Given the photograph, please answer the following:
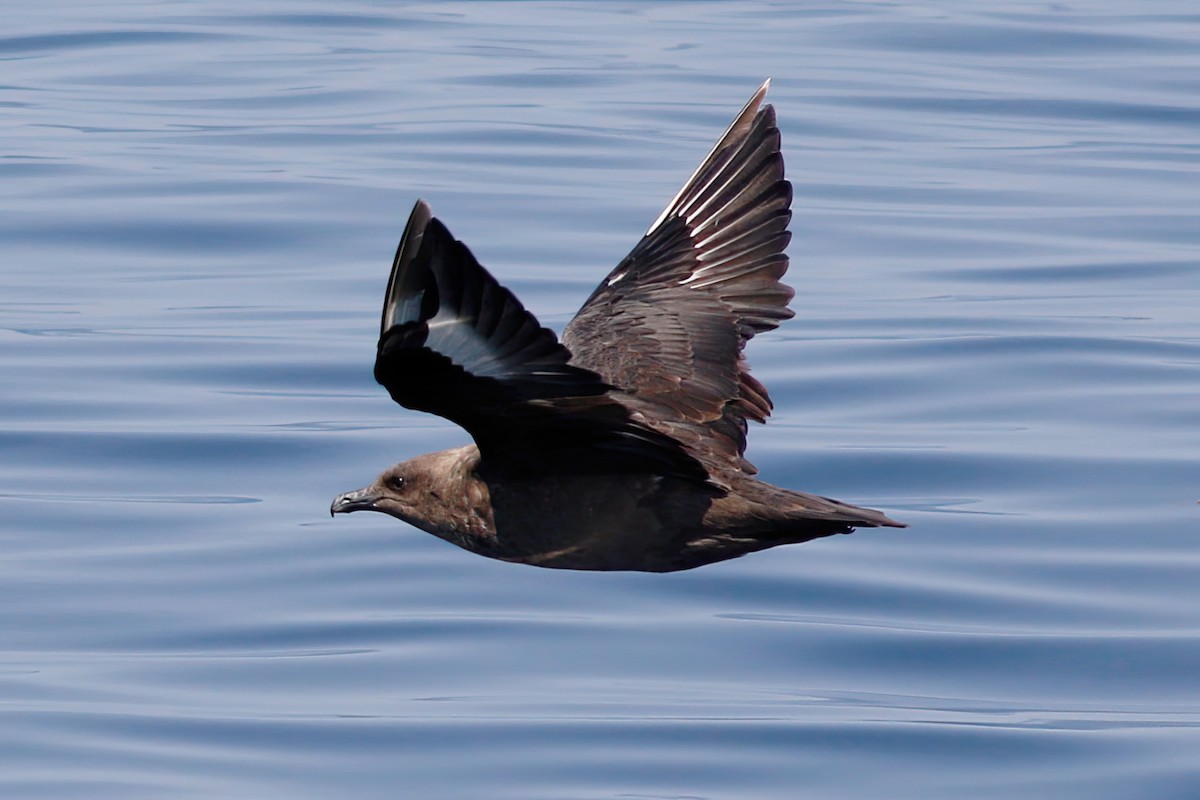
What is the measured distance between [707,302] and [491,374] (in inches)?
89.9

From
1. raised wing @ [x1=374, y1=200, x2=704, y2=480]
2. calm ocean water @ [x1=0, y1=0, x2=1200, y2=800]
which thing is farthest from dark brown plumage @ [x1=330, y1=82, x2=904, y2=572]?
calm ocean water @ [x1=0, y1=0, x2=1200, y2=800]

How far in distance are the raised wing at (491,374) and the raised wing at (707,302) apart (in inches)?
22.2

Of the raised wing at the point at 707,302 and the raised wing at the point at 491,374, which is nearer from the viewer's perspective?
the raised wing at the point at 491,374

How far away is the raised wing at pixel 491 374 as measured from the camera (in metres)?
5.94

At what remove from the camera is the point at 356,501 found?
7.82m

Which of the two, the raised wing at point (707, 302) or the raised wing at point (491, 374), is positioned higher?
the raised wing at point (707, 302)

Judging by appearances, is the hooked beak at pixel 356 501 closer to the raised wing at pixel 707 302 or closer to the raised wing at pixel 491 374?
the raised wing at pixel 491 374

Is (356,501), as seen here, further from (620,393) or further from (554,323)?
(554,323)

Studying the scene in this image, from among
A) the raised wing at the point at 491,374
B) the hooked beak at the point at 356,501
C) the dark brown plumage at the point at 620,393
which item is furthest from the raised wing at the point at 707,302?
the hooked beak at the point at 356,501

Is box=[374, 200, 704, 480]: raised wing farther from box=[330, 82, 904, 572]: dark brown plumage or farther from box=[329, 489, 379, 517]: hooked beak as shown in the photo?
box=[329, 489, 379, 517]: hooked beak

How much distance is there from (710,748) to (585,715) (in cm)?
52

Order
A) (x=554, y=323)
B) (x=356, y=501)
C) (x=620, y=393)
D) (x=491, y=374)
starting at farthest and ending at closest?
(x=554, y=323) < (x=356, y=501) < (x=620, y=393) < (x=491, y=374)

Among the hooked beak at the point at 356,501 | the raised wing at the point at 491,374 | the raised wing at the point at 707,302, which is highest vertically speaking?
the raised wing at the point at 707,302

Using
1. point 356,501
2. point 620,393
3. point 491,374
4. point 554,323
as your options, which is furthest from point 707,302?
point 554,323
